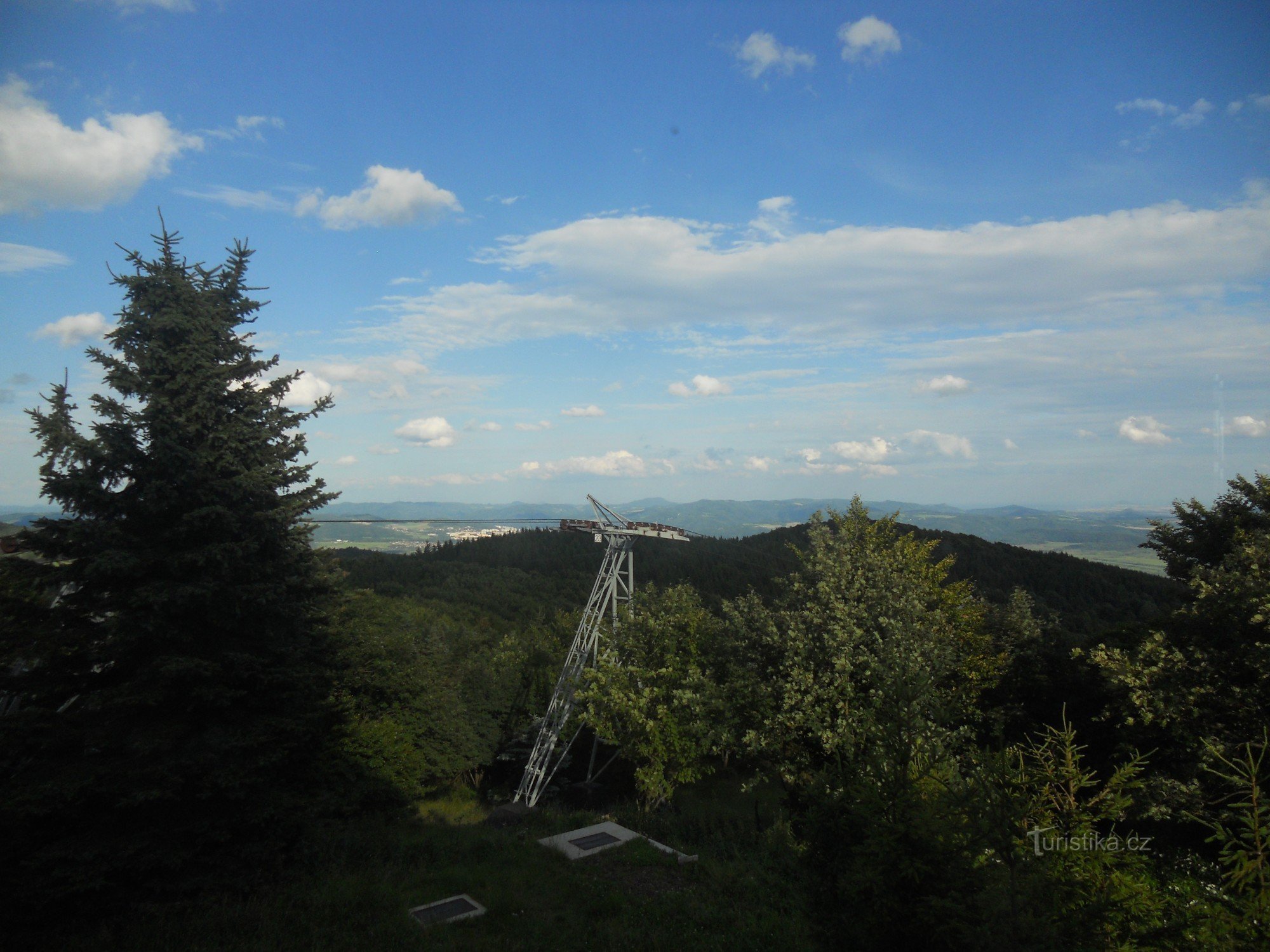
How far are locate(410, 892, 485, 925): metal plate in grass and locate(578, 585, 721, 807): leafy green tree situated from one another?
1113 centimetres

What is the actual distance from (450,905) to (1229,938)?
30.6ft

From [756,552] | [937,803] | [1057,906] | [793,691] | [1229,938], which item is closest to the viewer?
[1229,938]

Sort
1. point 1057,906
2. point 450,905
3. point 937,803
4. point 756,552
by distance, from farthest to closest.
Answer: point 756,552 < point 450,905 < point 937,803 < point 1057,906

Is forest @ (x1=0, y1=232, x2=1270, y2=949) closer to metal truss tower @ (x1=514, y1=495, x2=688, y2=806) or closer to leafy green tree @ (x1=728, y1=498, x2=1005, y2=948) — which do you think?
leafy green tree @ (x1=728, y1=498, x2=1005, y2=948)

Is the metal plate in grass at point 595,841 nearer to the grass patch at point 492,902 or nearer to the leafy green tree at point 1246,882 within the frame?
the grass patch at point 492,902

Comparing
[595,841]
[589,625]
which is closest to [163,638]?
[595,841]

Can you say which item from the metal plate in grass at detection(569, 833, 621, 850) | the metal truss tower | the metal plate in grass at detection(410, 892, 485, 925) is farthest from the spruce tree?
the metal truss tower

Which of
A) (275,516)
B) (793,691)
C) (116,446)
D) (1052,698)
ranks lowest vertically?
(1052,698)

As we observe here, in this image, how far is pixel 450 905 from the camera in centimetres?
970

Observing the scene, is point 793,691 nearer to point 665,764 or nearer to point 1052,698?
point 665,764

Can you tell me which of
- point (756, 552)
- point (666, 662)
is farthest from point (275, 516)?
point (756, 552)

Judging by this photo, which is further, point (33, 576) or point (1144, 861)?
point (33, 576)

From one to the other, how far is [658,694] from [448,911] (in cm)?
1305

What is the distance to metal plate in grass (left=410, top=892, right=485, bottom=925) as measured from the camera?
357 inches
